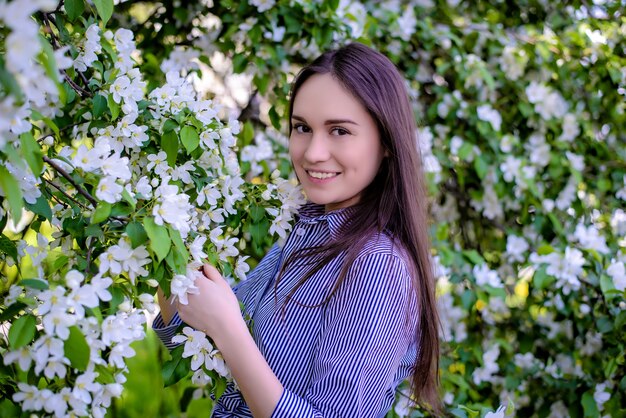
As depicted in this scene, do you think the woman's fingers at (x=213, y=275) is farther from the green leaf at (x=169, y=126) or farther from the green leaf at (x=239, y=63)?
the green leaf at (x=239, y=63)

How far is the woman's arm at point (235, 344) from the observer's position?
1255 millimetres

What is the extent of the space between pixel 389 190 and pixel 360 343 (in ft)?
1.31

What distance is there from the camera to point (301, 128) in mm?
1542

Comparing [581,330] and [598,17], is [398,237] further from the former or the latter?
[598,17]

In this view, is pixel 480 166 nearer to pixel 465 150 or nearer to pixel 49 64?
pixel 465 150

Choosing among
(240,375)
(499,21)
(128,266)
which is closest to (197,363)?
(240,375)

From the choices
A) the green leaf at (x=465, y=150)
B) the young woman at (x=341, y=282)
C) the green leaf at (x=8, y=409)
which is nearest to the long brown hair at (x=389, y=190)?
the young woman at (x=341, y=282)

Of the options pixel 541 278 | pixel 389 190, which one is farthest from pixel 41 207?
pixel 541 278

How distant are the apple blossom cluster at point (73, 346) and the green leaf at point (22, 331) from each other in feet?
0.05

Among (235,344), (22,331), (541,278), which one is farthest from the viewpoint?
(541,278)

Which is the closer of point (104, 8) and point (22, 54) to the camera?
point (22, 54)

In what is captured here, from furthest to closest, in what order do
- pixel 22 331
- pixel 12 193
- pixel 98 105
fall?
pixel 98 105 → pixel 22 331 → pixel 12 193

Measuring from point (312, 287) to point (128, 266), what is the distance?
419 mm

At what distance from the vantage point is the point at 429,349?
1562 millimetres
